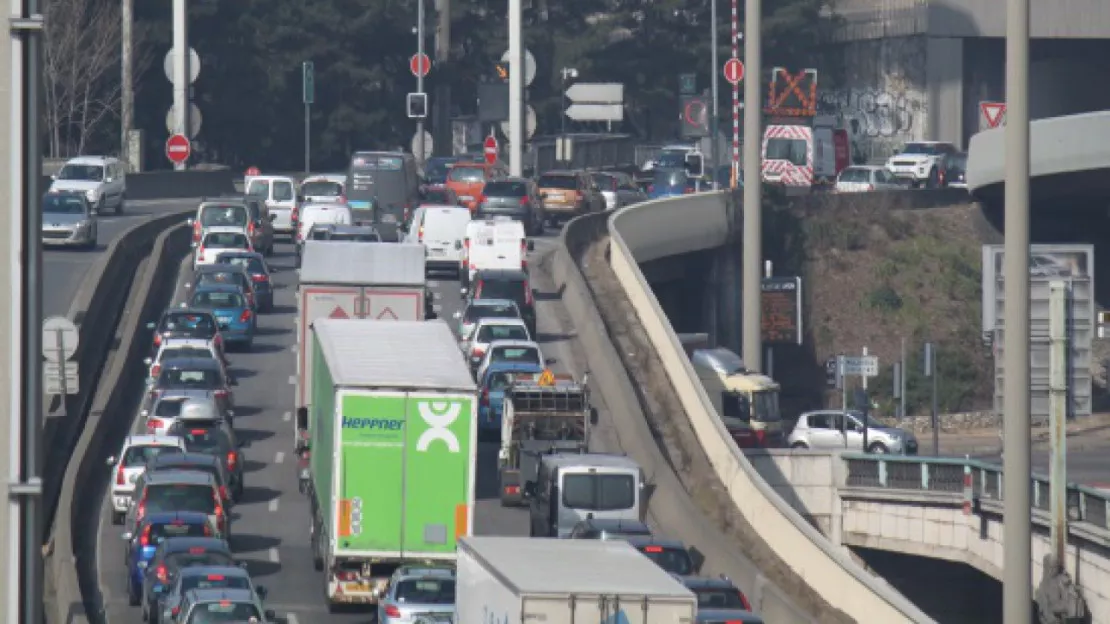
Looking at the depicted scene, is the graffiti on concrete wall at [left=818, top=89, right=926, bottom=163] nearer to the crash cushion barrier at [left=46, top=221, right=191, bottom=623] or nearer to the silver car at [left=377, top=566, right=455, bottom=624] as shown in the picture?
the crash cushion barrier at [left=46, top=221, right=191, bottom=623]

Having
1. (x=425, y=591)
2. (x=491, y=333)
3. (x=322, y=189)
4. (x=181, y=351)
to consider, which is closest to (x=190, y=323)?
(x=181, y=351)

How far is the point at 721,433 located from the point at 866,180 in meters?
48.2

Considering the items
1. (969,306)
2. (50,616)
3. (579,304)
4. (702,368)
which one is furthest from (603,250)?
(50,616)

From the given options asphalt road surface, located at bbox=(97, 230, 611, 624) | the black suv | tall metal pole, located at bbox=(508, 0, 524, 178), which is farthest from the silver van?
tall metal pole, located at bbox=(508, 0, 524, 178)

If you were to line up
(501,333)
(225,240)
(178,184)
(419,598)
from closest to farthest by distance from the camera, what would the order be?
(419,598), (501,333), (225,240), (178,184)

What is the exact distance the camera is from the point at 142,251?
208 feet

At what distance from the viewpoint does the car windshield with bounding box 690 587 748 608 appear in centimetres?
2672

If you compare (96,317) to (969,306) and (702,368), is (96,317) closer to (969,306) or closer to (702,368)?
(702,368)

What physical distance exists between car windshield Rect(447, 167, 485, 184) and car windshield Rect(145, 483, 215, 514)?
147 ft

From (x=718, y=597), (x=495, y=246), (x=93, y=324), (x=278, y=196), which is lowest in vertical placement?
(x=718, y=597)

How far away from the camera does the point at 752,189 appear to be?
4366 centimetres

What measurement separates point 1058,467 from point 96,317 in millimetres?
28954

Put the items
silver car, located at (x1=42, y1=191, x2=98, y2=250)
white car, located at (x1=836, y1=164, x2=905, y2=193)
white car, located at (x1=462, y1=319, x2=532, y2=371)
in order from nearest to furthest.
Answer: white car, located at (x1=462, y1=319, x2=532, y2=371) → silver car, located at (x1=42, y1=191, x2=98, y2=250) → white car, located at (x1=836, y1=164, x2=905, y2=193)

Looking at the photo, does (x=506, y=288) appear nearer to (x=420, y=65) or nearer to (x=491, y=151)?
(x=491, y=151)
